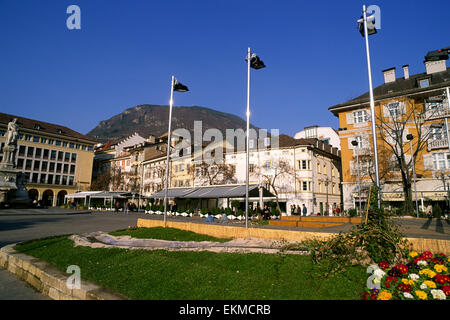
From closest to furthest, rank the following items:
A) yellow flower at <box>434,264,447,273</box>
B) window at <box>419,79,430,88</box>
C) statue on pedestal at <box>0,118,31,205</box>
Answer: yellow flower at <box>434,264,447,273</box>
statue on pedestal at <box>0,118,31,205</box>
window at <box>419,79,430,88</box>

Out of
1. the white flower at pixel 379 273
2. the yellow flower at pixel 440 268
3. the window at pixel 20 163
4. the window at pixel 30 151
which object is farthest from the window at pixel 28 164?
the yellow flower at pixel 440 268

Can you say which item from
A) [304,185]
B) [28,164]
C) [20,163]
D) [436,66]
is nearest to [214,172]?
[304,185]

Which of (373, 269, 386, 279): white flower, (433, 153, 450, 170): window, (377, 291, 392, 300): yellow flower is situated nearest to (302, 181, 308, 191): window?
(433, 153, 450, 170): window

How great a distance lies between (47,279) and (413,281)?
730 centimetres

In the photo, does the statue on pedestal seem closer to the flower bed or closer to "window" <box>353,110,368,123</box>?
the flower bed

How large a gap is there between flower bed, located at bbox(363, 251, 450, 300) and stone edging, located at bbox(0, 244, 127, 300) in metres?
4.24

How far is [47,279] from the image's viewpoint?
20.3 ft

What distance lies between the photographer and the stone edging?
498cm

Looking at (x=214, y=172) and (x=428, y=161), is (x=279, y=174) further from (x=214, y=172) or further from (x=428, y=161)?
(x=428, y=161)

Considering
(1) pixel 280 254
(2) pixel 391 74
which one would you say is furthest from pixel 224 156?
(1) pixel 280 254

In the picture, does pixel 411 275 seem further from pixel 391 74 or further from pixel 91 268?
pixel 391 74

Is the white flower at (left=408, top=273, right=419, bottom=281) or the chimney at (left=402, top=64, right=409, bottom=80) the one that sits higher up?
the chimney at (left=402, top=64, right=409, bottom=80)
